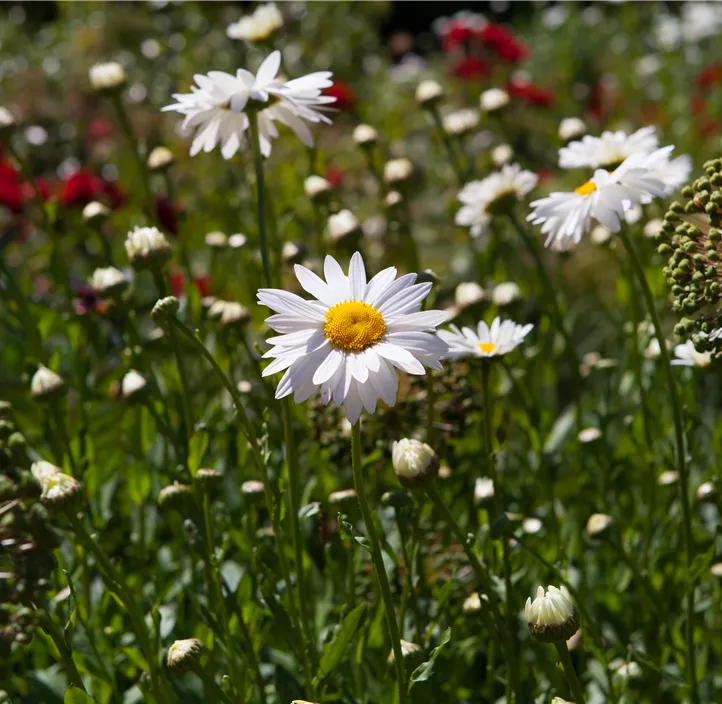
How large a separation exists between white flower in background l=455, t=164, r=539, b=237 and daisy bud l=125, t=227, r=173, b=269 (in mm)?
716

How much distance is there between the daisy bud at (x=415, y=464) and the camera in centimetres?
113

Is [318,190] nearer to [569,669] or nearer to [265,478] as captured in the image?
[265,478]

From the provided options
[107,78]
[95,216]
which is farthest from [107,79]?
[95,216]

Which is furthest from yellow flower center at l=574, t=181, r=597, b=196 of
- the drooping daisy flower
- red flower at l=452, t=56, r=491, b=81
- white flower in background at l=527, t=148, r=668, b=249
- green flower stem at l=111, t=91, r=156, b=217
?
red flower at l=452, t=56, r=491, b=81

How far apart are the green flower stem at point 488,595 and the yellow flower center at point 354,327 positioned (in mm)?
195

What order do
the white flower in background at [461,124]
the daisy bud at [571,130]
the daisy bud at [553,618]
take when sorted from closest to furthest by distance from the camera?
the daisy bud at [553,618] → the daisy bud at [571,130] → the white flower in background at [461,124]

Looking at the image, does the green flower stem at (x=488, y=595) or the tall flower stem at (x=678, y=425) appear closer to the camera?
the green flower stem at (x=488, y=595)

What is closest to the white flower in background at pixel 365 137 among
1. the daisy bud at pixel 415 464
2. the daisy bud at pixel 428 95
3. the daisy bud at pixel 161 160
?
the daisy bud at pixel 428 95

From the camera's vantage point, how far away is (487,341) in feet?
4.97

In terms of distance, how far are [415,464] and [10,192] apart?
91.5 inches

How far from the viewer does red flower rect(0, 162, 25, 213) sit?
3.00m

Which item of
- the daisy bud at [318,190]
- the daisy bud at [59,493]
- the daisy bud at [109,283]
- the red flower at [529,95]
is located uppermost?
the red flower at [529,95]

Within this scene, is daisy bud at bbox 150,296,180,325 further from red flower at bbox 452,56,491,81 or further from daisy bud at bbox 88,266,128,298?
red flower at bbox 452,56,491,81

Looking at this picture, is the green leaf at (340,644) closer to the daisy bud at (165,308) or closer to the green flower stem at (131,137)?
the daisy bud at (165,308)
